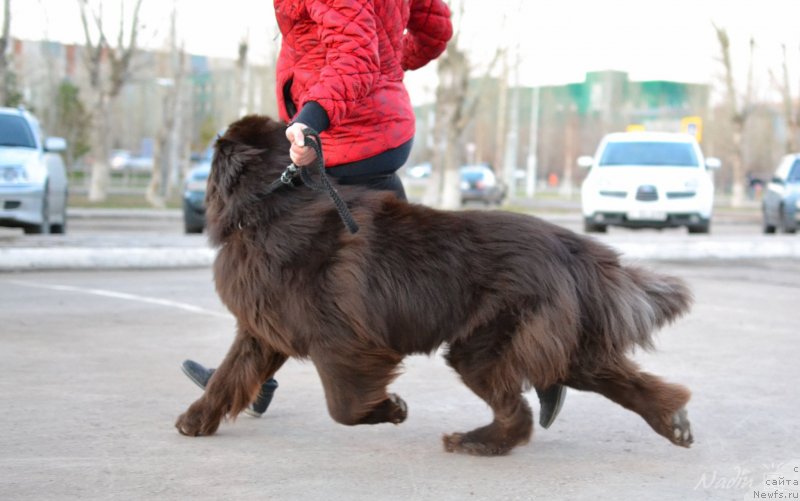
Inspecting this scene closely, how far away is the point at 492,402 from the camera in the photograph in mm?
3596

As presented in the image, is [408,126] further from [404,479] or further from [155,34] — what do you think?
[155,34]

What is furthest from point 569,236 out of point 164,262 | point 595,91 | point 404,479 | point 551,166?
point 595,91

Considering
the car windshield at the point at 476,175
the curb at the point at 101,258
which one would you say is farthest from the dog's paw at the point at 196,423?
the car windshield at the point at 476,175

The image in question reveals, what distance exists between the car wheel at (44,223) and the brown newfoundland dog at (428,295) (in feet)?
34.8

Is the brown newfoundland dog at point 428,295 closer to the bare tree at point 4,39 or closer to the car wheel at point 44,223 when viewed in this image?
the car wheel at point 44,223

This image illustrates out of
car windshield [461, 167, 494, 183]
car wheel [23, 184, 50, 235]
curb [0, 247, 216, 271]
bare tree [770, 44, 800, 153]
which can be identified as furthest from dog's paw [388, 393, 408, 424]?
bare tree [770, 44, 800, 153]

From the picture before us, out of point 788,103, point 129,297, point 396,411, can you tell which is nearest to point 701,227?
point 129,297

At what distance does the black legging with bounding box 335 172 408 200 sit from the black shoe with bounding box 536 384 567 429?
3.12 ft

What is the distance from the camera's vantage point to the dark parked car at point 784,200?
64.3ft

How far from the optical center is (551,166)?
9181cm

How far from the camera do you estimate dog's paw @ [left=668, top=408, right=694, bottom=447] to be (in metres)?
3.66

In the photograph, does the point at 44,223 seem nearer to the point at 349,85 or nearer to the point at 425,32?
the point at 425,32

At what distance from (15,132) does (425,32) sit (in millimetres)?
11002

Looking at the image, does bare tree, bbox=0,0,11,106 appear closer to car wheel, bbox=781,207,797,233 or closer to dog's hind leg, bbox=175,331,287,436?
car wheel, bbox=781,207,797,233
